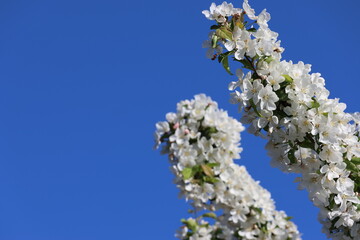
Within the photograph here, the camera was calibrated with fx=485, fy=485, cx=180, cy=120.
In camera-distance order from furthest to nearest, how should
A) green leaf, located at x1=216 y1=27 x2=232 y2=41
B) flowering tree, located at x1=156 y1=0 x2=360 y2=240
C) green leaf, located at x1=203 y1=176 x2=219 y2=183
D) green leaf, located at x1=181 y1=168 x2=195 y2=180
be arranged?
green leaf, located at x1=216 y1=27 x2=232 y2=41 → flowering tree, located at x1=156 y1=0 x2=360 y2=240 → green leaf, located at x1=203 y1=176 x2=219 y2=183 → green leaf, located at x1=181 y1=168 x2=195 y2=180

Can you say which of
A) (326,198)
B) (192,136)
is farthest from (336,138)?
(192,136)

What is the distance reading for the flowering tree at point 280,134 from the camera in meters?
4.41

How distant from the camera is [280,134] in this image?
16.1 ft

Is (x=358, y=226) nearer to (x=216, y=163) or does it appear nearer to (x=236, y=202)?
(x=236, y=202)

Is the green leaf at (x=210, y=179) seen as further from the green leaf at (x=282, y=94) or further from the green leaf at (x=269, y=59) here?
the green leaf at (x=269, y=59)

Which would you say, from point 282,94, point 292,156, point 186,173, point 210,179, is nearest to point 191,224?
point 292,156

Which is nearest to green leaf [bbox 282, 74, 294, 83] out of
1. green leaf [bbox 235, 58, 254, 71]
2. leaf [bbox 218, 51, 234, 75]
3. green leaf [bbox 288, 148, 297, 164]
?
green leaf [bbox 235, 58, 254, 71]

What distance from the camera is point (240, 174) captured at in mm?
4086

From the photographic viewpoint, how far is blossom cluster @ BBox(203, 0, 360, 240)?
470 centimetres

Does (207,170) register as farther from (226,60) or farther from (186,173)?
(226,60)

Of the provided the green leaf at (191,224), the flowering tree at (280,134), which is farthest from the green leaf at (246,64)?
the green leaf at (191,224)

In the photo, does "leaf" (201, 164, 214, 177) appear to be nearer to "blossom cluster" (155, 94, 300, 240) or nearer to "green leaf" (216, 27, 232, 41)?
"blossom cluster" (155, 94, 300, 240)

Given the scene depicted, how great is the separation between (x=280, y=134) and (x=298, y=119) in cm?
25

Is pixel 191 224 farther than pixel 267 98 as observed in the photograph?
Yes
